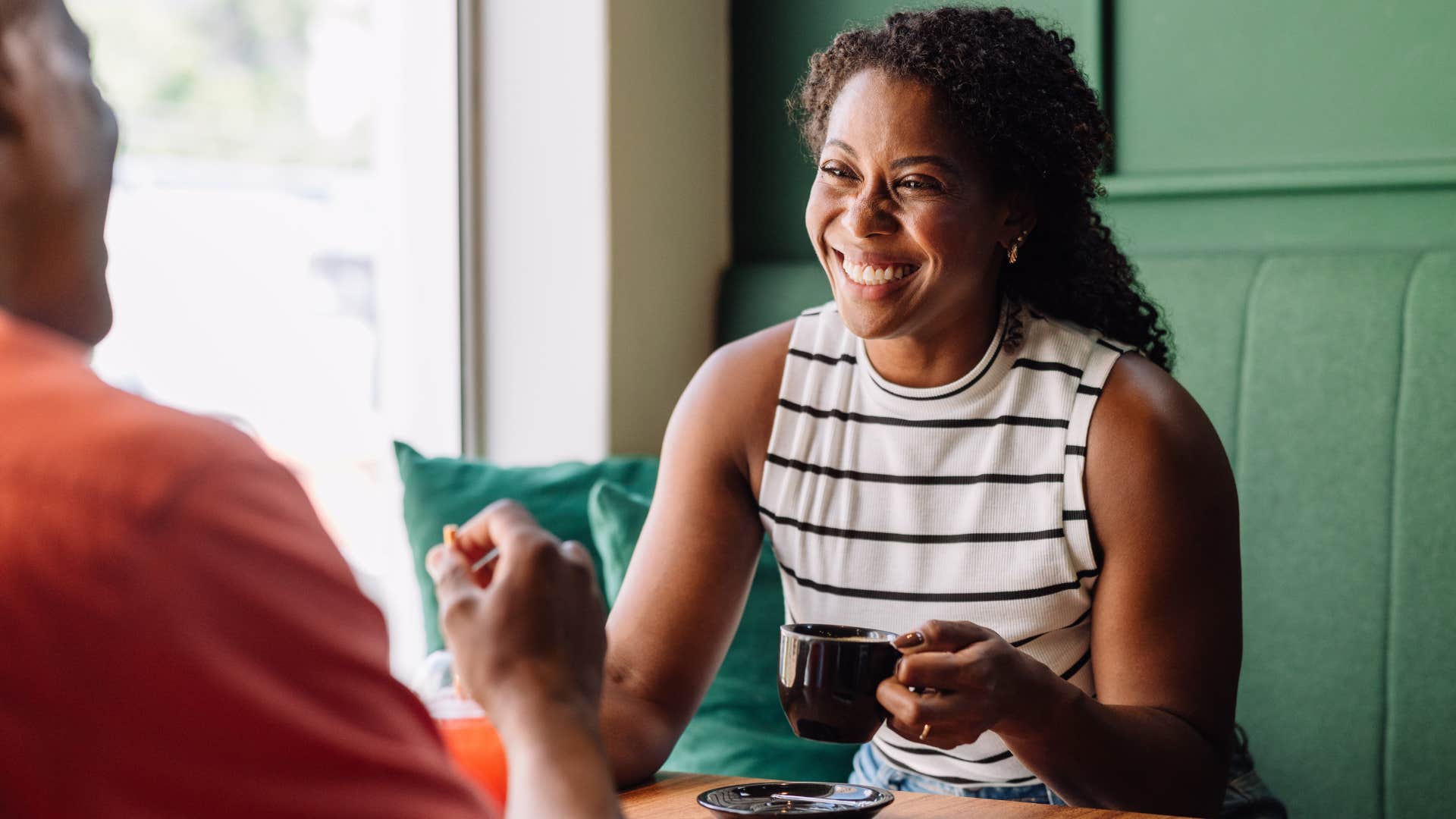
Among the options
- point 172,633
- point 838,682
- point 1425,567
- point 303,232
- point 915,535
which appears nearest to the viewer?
point 172,633

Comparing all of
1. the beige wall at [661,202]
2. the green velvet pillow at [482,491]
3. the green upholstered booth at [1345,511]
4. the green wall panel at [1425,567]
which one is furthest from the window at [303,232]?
the green wall panel at [1425,567]

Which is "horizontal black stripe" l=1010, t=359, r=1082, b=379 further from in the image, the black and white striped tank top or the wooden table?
the wooden table

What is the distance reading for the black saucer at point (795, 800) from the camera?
0.97 metres

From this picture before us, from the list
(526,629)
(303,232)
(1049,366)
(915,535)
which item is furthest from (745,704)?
(526,629)

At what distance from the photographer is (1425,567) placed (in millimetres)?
1802

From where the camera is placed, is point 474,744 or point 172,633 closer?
point 172,633

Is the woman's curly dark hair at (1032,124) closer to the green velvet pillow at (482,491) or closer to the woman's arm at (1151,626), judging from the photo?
the woman's arm at (1151,626)

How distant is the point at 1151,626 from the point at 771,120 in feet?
5.18

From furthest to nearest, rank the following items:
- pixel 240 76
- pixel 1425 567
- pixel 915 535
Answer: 1. pixel 240 76
2. pixel 1425 567
3. pixel 915 535

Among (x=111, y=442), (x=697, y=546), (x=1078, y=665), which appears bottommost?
(x=1078, y=665)

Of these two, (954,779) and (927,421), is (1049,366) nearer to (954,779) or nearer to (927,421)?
(927,421)

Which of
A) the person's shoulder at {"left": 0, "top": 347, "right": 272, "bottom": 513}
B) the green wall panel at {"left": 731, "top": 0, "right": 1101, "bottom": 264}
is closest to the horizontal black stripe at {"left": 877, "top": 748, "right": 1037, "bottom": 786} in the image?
the person's shoulder at {"left": 0, "top": 347, "right": 272, "bottom": 513}

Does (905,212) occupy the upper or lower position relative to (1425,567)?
upper

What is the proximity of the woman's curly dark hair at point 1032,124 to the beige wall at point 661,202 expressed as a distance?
0.92 metres
